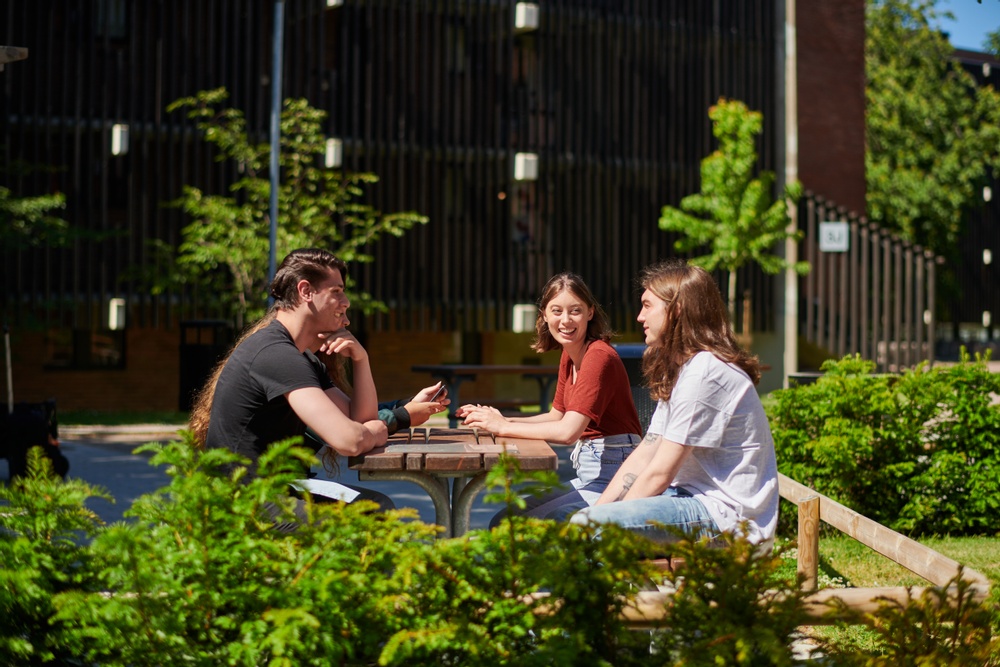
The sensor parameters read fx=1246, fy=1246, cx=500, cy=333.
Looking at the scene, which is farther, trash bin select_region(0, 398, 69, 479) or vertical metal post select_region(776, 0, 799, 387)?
vertical metal post select_region(776, 0, 799, 387)

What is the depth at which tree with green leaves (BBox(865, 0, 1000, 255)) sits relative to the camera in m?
43.9

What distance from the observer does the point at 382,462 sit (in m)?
4.46

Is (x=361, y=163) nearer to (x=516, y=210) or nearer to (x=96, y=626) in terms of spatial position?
(x=516, y=210)

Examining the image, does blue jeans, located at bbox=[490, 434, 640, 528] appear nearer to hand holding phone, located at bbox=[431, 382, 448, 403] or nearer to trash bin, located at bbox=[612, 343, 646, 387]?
hand holding phone, located at bbox=[431, 382, 448, 403]

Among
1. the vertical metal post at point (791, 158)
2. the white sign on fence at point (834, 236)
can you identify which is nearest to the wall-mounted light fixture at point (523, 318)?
the vertical metal post at point (791, 158)

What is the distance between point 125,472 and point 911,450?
8313 mm

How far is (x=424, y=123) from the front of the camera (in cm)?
2478

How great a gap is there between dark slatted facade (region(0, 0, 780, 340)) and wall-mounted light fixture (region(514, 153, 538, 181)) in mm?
573

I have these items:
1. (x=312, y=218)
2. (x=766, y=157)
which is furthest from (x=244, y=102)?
(x=766, y=157)

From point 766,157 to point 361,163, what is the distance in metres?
9.48

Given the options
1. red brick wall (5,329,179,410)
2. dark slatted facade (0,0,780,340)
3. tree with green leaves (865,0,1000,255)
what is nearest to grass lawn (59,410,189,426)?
red brick wall (5,329,179,410)

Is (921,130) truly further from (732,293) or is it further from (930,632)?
(930,632)

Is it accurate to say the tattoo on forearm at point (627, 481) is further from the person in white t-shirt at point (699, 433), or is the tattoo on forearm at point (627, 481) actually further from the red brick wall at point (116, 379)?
the red brick wall at point (116, 379)

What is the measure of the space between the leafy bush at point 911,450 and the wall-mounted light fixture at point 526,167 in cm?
1711
